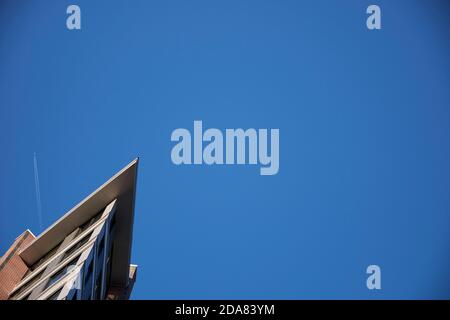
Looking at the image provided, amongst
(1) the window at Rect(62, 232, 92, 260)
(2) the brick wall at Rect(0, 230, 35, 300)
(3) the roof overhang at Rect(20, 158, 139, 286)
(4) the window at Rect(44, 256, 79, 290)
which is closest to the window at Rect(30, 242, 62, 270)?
(3) the roof overhang at Rect(20, 158, 139, 286)

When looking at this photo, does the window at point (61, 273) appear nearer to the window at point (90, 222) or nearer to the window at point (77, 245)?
the window at point (77, 245)

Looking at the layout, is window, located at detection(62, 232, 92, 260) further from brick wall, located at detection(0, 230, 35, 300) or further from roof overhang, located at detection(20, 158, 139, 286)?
brick wall, located at detection(0, 230, 35, 300)

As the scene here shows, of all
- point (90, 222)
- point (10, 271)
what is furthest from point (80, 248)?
point (10, 271)

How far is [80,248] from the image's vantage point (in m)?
24.9

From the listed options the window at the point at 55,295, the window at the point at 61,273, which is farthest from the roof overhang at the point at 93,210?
the window at the point at 55,295

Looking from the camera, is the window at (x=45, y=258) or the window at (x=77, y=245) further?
the window at (x=45, y=258)

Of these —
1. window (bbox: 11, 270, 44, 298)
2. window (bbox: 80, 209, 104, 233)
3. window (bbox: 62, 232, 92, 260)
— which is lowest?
window (bbox: 11, 270, 44, 298)

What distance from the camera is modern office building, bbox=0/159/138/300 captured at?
77.2ft

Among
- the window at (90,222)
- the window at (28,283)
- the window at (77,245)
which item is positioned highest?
the window at (90,222)

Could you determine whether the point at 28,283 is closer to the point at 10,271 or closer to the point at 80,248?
the point at 10,271

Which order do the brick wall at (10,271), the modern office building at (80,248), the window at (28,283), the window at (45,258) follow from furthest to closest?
the window at (45,258) → the brick wall at (10,271) → the window at (28,283) → the modern office building at (80,248)

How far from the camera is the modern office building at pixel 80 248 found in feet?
77.2
